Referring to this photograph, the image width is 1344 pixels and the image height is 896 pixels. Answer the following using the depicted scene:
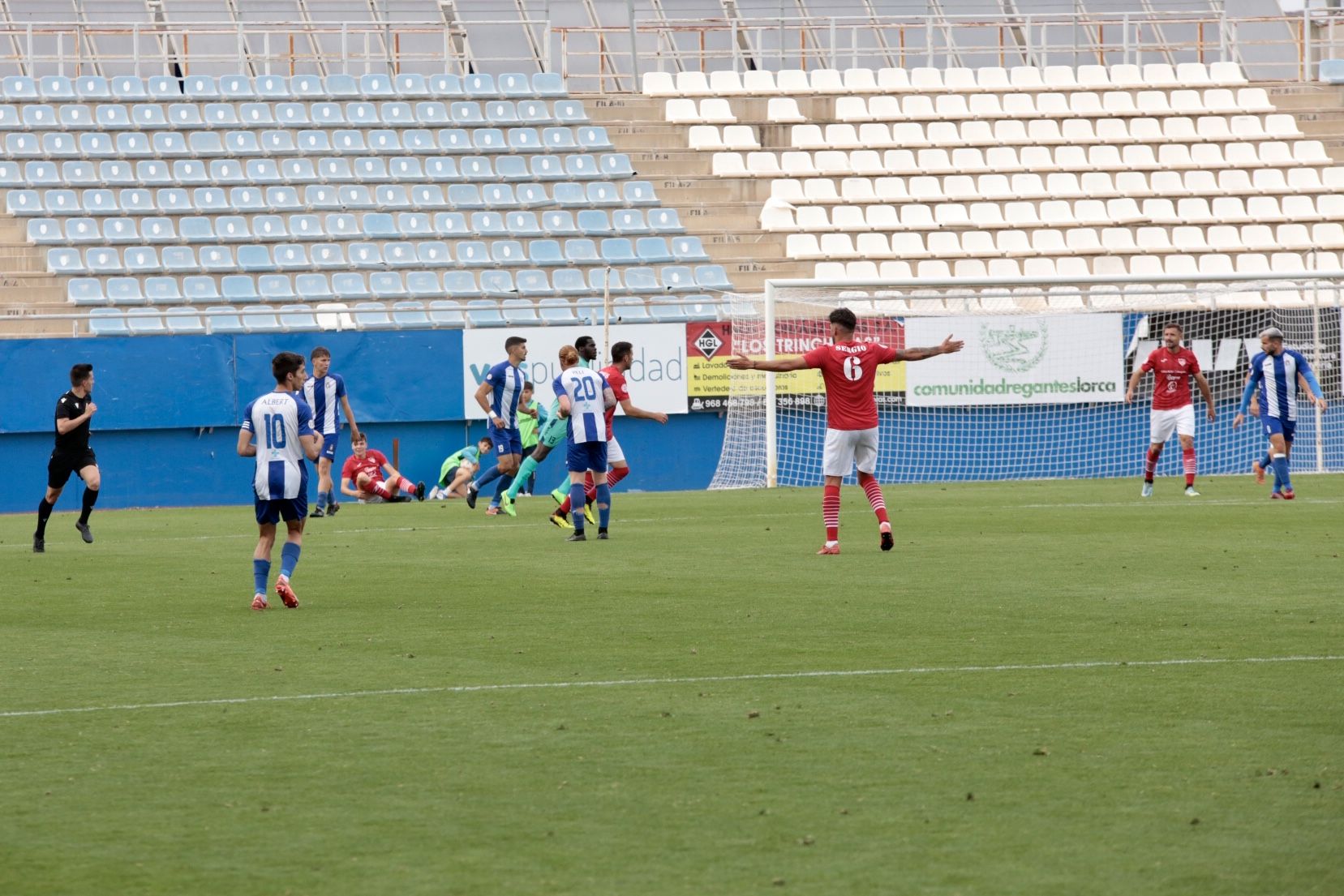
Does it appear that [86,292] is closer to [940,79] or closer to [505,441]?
[505,441]

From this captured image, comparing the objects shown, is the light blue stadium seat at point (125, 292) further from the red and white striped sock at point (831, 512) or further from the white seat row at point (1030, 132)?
the red and white striped sock at point (831, 512)

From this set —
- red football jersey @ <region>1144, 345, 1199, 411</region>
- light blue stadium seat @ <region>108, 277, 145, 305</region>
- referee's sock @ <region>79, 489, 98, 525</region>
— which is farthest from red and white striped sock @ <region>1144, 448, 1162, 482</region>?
light blue stadium seat @ <region>108, 277, 145, 305</region>

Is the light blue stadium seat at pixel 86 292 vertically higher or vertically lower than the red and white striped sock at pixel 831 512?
higher

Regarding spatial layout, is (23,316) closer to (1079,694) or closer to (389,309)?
(389,309)

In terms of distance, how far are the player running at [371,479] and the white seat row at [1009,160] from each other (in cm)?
993

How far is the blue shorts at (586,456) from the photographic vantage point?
16578 mm

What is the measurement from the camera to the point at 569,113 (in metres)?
32.7

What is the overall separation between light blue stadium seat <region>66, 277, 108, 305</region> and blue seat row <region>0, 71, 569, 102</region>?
4.70 metres

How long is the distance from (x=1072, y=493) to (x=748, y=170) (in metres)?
11.8

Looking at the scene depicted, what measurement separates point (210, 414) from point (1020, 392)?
1182 cm

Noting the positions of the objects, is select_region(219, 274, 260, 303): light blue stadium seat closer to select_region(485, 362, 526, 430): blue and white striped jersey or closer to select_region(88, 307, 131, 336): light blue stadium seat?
select_region(88, 307, 131, 336): light blue stadium seat

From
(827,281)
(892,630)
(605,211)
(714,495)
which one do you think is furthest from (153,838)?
(605,211)

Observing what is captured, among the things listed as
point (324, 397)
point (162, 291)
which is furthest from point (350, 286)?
point (324, 397)

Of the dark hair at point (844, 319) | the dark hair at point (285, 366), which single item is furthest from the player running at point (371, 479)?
the dark hair at point (285, 366)
